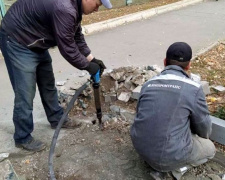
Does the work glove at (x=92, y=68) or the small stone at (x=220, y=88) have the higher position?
the work glove at (x=92, y=68)

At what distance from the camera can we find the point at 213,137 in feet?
11.9

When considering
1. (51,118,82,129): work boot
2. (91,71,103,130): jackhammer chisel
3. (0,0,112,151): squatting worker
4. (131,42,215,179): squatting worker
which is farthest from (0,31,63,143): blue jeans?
(131,42,215,179): squatting worker

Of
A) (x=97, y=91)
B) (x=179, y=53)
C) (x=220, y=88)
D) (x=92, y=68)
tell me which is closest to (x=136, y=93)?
(x=97, y=91)

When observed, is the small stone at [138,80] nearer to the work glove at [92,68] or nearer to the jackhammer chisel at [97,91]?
the jackhammer chisel at [97,91]

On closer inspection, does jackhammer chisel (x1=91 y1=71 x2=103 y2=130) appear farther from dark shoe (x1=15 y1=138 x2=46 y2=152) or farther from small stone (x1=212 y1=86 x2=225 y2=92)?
small stone (x1=212 y1=86 x2=225 y2=92)

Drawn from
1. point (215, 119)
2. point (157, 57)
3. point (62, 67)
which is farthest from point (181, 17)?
point (215, 119)

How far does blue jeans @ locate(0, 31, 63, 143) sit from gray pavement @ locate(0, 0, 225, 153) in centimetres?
44

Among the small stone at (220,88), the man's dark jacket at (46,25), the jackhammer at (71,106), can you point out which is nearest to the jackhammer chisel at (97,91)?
the jackhammer at (71,106)

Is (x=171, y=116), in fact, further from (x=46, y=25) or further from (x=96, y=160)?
(x=46, y=25)

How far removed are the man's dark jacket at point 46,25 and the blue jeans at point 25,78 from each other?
0.32 ft

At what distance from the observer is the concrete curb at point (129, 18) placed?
8.28 metres

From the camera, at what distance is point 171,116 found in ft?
8.63

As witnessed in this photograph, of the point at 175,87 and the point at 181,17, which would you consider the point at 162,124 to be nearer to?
the point at 175,87

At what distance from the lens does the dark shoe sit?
3.62 metres
